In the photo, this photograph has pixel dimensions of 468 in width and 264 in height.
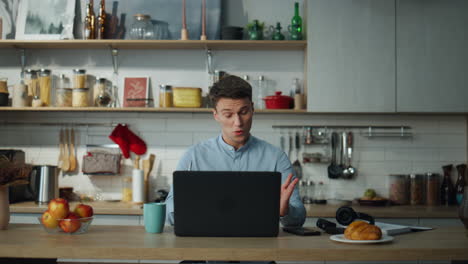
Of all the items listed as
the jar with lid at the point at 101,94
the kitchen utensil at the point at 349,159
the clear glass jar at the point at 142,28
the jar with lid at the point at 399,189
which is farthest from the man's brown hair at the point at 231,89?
the jar with lid at the point at 399,189

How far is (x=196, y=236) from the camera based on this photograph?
2.14 metres

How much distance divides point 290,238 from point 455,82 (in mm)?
2600

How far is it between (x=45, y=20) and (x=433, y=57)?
306 centimetres

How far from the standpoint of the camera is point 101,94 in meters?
4.43

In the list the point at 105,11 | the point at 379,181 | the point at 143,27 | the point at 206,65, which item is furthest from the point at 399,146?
the point at 105,11

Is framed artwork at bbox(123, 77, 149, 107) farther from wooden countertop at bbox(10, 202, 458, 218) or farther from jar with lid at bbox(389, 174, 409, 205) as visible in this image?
jar with lid at bbox(389, 174, 409, 205)

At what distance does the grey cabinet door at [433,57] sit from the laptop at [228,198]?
242 centimetres

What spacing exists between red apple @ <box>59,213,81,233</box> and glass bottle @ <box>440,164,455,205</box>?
3127 mm

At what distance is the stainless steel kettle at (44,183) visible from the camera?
4.20 metres

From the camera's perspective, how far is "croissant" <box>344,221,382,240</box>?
2.05 metres

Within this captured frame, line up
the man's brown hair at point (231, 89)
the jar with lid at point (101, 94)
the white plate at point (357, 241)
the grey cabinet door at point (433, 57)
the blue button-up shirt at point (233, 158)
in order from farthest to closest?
the jar with lid at point (101, 94), the grey cabinet door at point (433, 57), the blue button-up shirt at point (233, 158), the man's brown hair at point (231, 89), the white plate at point (357, 241)

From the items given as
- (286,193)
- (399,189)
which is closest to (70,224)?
(286,193)

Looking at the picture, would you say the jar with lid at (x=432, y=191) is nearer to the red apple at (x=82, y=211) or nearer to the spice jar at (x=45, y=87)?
the red apple at (x=82, y=211)

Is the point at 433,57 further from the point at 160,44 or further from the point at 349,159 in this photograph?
the point at 160,44
